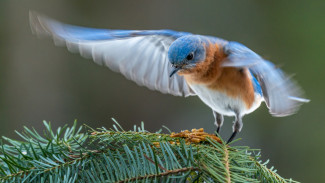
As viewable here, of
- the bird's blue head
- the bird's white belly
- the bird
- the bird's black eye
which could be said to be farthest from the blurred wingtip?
the bird's white belly

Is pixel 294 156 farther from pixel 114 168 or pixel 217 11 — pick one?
pixel 114 168

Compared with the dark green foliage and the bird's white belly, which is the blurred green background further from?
the dark green foliage

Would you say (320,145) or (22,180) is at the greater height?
(22,180)

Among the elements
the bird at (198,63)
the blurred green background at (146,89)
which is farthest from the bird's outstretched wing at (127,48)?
the blurred green background at (146,89)

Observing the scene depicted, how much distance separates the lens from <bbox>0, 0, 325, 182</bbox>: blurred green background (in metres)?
4.74

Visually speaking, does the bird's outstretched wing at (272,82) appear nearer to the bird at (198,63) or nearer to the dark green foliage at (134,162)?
the bird at (198,63)

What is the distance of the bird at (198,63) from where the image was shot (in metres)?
2.35

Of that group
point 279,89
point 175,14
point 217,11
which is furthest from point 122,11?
point 279,89

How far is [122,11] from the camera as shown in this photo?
17.1 ft

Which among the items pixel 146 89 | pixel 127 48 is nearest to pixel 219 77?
pixel 127 48

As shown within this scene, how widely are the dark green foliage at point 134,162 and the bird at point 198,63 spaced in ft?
2.49

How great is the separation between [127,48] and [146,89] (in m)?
1.97

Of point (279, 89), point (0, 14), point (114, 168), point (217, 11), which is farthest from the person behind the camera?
point (217, 11)

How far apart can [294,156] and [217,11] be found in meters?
2.08
